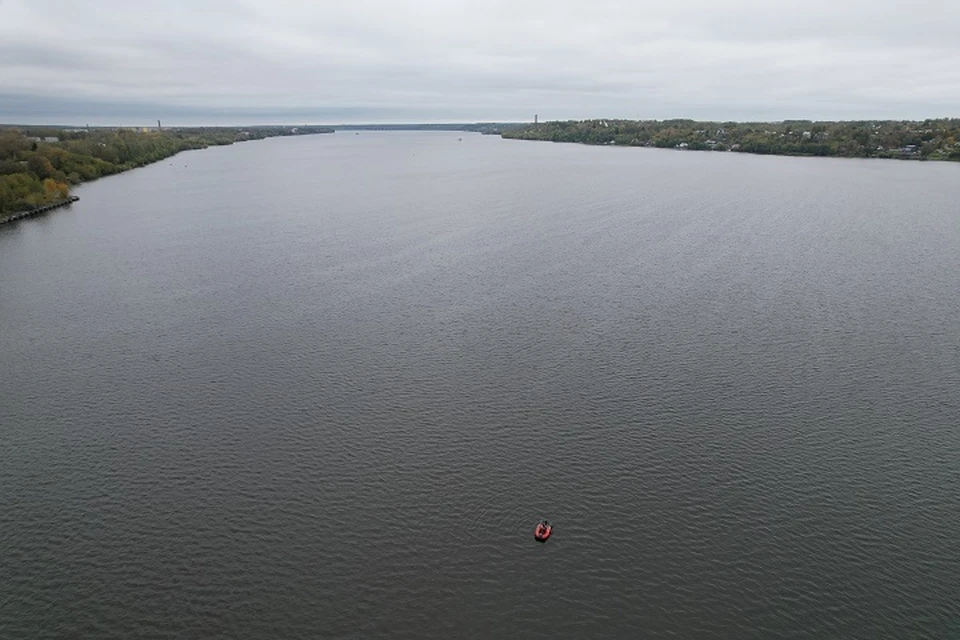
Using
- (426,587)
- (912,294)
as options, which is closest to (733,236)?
(912,294)

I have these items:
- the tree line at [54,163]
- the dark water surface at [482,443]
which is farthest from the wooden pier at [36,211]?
the dark water surface at [482,443]

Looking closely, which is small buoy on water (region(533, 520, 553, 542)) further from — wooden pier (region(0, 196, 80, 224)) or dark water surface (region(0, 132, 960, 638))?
wooden pier (region(0, 196, 80, 224))

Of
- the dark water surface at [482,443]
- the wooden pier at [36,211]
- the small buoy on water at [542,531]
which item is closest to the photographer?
the dark water surface at [482,443]

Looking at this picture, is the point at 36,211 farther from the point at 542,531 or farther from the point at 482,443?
the point at 542,531

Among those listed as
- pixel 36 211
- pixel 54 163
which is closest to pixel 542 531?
pixel 36 211

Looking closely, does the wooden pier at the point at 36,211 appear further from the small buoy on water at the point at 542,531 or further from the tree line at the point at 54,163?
the small buoy on water at the point at 542,531

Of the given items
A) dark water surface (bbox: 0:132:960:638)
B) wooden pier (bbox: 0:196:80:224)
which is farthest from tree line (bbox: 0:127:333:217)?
dark water surface (bbox: 0:132:960:638)
